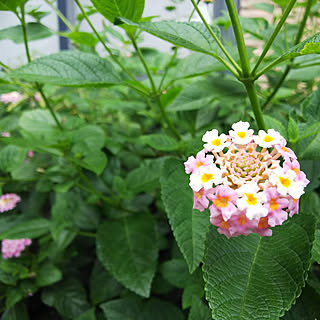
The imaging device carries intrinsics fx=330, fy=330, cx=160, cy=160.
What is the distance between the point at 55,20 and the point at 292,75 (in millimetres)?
1984

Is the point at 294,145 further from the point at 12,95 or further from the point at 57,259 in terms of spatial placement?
the point at 12,95

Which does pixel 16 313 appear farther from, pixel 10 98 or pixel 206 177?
pixel 10 98

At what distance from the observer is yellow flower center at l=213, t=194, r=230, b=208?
13.3 inches

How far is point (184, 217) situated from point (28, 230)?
46cm

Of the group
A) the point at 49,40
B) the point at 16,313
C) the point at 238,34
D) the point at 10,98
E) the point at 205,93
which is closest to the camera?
the point at 238,34

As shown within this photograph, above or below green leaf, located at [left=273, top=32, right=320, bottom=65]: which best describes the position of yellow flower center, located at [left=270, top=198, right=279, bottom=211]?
below

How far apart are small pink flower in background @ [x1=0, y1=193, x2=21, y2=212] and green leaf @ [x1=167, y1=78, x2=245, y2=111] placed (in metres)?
0.53

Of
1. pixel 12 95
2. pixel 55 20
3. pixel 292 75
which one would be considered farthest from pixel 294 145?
pixel 55 20

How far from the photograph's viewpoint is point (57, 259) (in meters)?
0.81

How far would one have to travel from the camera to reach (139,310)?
0.69 meters

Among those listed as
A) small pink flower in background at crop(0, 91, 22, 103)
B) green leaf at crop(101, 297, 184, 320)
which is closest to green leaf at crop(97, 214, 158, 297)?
green leaf at crop(101, 297, 184, 320)

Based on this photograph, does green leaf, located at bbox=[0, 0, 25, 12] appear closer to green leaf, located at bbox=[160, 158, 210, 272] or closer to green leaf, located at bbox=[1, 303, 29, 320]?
green leaf, located at bbox=[160, 158, 210, 272]

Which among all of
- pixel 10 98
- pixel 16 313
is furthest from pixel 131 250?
pixel 10 98

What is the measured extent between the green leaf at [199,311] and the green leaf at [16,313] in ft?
1.58
